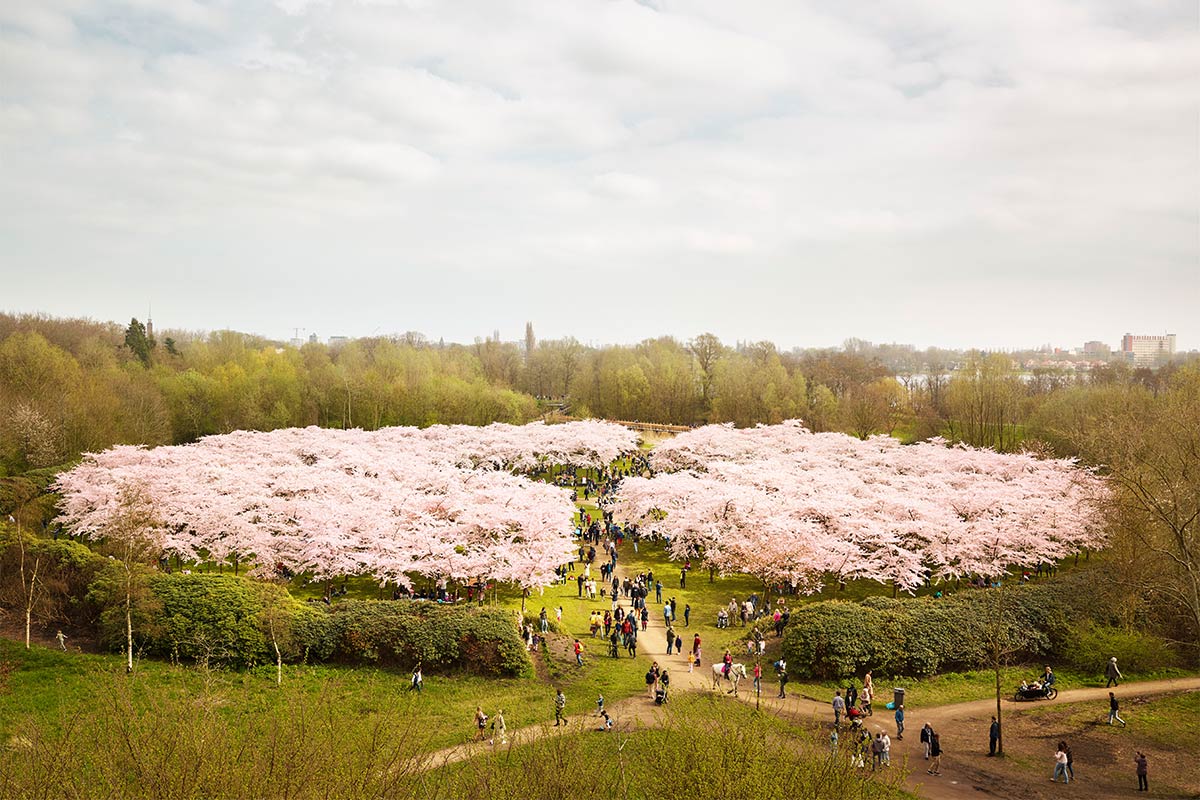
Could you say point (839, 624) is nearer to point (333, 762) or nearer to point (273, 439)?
point (333, 762)

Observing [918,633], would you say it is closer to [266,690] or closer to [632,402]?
[266,690]

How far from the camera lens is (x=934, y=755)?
764 inches

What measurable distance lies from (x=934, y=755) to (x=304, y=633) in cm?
2178

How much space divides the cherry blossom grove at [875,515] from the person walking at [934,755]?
13.1m

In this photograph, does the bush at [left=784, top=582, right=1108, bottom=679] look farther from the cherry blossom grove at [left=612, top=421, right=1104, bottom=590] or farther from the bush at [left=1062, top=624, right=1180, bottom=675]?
the cherry blossom grove at [left=612, top=421, right=1104, bottom=590]

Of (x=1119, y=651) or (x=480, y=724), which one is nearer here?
(x=480, y=724)

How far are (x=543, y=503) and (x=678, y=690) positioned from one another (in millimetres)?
17248

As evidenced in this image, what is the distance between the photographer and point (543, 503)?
3894cm

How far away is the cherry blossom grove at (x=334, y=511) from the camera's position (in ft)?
104

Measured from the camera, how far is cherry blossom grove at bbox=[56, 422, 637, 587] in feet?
104

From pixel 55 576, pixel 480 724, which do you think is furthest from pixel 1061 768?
pixel 55 576

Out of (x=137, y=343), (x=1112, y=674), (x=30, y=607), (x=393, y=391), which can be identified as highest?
(x=137, y=343)

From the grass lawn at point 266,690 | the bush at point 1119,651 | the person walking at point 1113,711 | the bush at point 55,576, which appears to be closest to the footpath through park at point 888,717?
the bush at point 1119,651

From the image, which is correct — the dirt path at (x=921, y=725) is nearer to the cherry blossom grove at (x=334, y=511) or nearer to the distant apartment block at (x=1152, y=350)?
the cherry blossom grove at (x=334, y=511)
